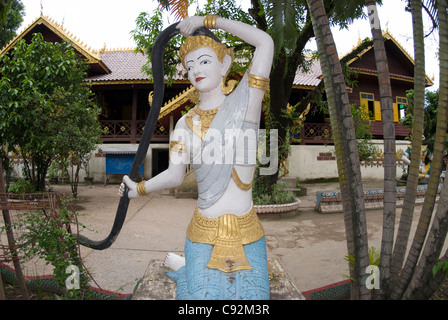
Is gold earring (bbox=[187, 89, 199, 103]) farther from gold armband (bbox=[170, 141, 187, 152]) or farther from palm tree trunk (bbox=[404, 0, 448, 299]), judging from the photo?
palm tree trunk (bbox=[404, 0, 448, 299])

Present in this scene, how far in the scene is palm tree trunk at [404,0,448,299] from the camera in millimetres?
2045

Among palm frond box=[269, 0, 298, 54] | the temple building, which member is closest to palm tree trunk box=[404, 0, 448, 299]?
palm frond box=[269, 0, 298, 54]

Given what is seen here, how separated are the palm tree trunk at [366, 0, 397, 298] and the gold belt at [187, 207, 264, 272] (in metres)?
0.99

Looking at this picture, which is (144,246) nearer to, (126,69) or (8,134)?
(8,134)

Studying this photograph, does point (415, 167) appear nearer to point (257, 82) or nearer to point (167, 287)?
point (257, 82)

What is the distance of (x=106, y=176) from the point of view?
11.1m

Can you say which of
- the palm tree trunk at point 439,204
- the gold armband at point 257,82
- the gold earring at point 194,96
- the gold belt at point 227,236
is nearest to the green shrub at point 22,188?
the gold earring at point 194,96

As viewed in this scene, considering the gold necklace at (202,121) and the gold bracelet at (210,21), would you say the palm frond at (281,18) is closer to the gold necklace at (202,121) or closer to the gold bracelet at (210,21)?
the gold bracelet at (210,21)

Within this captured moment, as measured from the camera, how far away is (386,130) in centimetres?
215
